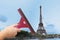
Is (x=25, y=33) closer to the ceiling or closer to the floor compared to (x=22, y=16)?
closer to the ceiling

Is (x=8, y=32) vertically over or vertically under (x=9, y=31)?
under

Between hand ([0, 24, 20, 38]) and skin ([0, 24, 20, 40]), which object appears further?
skin ([0, 24, 20, 40])

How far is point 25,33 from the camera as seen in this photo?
10669 centimetres

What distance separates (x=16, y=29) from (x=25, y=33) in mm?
41151

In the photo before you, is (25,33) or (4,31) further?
(25,33)

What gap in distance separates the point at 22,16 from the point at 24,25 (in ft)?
7.86

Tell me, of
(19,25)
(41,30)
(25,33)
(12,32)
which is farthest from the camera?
(41,30)

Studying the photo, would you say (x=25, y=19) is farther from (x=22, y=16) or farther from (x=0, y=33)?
(x=0, y=33)

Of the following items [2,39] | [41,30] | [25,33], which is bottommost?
[2,39]

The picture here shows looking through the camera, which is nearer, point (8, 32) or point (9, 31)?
point (9, 31)

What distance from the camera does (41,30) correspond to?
171 meters

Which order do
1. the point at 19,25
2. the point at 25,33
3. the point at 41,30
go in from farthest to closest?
the point at 41,30, the point at 25,33, the point at 19,25

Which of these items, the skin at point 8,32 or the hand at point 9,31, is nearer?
the hand at point 9,31

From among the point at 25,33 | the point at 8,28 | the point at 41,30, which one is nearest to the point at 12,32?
the point at 8,28
